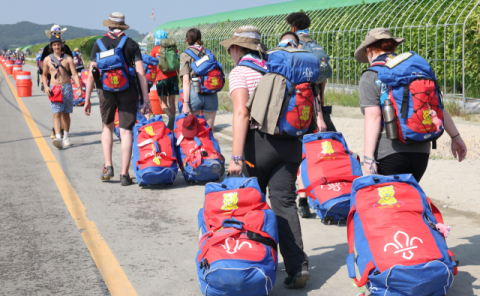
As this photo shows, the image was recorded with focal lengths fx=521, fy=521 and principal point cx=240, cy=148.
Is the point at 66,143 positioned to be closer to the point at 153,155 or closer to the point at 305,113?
the point at 153,155

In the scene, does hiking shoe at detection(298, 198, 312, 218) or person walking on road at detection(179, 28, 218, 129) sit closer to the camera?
hiking shoe at detection(298, 198, 312, 218)

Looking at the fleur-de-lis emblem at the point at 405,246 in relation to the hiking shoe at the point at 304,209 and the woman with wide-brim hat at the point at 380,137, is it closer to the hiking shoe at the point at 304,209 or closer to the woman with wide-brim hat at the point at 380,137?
the woman with wide-brim hat at the point at 380,137

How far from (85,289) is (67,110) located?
6.92 metres

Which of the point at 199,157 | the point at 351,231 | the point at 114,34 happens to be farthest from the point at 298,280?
the point at 114,34

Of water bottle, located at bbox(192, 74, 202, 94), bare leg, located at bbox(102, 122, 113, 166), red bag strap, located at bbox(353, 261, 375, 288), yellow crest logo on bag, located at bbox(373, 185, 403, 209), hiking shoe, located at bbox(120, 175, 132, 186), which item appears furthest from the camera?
water bottle, located at bbox(192, 74, 202, 94)

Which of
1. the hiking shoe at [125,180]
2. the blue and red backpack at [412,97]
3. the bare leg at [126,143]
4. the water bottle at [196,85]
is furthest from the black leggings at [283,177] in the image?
the water bottle at [196,85]

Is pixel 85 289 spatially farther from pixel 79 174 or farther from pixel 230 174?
pixel 79 174

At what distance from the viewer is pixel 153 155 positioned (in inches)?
263

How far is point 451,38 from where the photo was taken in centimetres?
1238

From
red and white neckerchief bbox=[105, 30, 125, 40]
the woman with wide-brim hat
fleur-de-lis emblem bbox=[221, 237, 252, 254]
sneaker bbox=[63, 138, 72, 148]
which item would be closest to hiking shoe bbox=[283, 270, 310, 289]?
fleur-de-lis emblem bbox=[221, 237, 252, 254]

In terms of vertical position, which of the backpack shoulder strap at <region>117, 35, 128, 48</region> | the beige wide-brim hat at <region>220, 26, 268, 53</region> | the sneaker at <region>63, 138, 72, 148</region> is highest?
the beige wide-brim hat at <region>220, 26, 268, 53</region>

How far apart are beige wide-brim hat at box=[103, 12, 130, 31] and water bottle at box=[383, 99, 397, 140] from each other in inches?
175

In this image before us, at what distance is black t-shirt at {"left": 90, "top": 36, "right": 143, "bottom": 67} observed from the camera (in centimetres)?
693

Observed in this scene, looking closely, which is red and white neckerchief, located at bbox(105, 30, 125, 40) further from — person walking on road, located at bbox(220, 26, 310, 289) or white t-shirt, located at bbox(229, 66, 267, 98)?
white t-shirt, located at bbox(229, 66, 267, 98)
